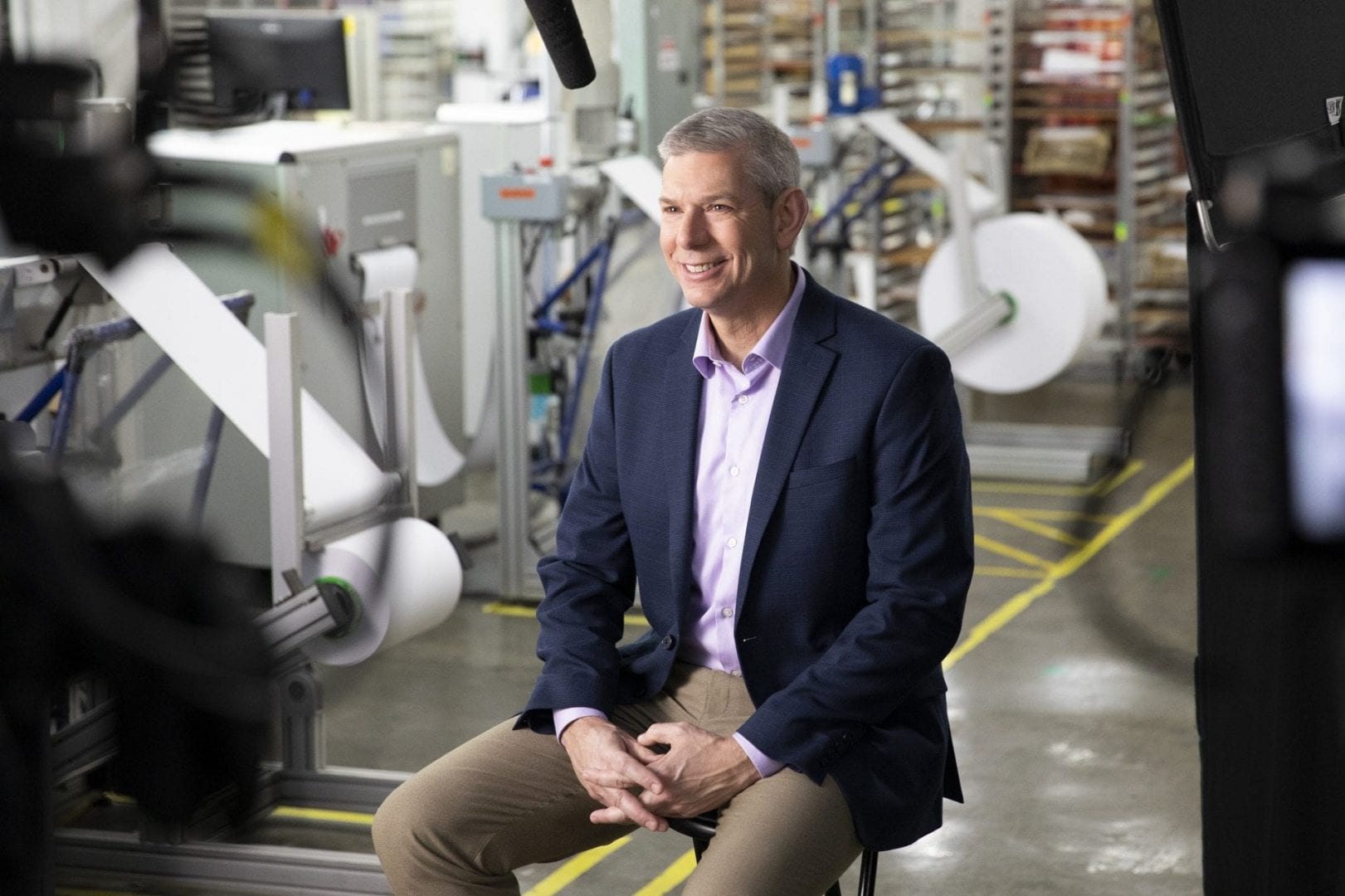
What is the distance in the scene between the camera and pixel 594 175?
20.4 feet

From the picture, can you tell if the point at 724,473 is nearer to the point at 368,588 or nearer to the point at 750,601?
the point at 750,601

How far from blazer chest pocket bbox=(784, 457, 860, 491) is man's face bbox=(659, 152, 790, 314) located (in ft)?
0.92

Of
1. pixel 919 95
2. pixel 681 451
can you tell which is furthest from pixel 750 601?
pixel 919 95

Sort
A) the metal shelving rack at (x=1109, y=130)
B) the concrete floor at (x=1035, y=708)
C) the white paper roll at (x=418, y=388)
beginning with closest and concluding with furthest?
the concrete floor at (x=1035, y=708)
the white paper roll at (x=418, y=388)
the metal shelving rack at (x=1109, y=130)

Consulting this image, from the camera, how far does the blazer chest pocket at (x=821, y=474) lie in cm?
226

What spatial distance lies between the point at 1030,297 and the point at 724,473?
5.27 metres

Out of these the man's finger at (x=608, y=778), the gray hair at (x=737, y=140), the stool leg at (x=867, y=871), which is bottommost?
the stool leg at (x=867, y=871)

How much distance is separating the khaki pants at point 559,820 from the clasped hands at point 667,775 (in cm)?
3

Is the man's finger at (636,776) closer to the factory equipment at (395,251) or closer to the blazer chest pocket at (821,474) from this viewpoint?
the blazer chest pocket at (821,474)

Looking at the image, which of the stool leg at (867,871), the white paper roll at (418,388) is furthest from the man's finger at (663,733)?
the white paper roll at (418,388)

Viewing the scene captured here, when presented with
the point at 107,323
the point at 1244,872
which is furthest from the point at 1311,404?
the point at 107,323

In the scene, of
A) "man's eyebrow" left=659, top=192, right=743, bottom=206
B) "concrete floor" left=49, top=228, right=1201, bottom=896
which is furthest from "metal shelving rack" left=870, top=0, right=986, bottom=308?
"man's eyebrow" left=659, top=192, right=743, bottom=206

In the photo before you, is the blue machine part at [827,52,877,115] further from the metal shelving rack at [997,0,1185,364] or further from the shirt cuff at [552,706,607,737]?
the shirt cuff at [552,706,607,737]

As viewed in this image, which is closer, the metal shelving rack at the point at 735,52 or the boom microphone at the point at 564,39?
the boom microphone at the point at 564,39
